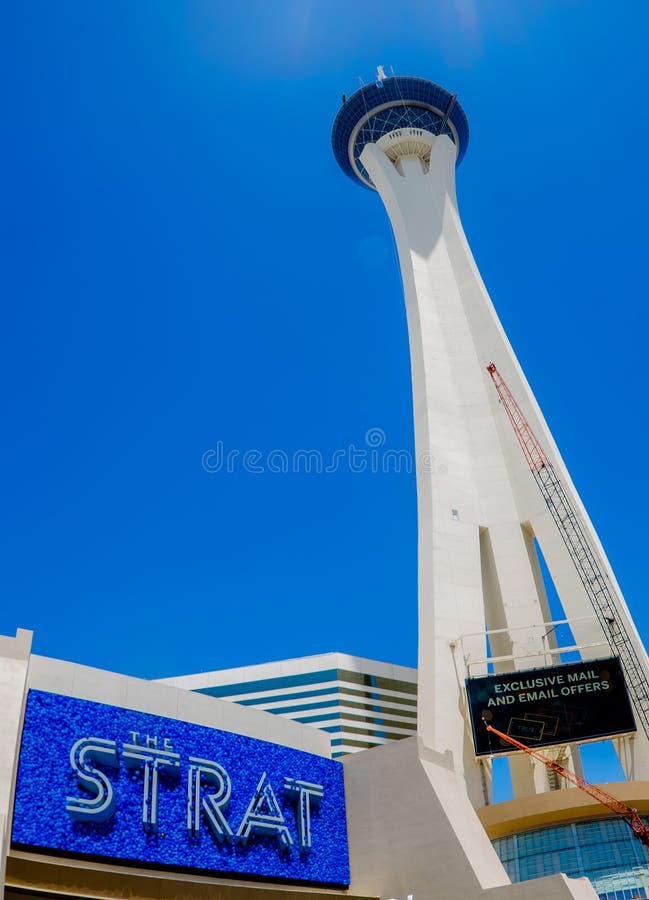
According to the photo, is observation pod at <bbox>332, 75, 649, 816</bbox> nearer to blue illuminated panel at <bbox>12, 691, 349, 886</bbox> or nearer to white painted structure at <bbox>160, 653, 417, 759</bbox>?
blue illuminated panel at <bbox>12, 691, 349, 886</bbox>

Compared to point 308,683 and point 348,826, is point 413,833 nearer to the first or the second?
point 348,826

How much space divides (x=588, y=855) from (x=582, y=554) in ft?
49.7

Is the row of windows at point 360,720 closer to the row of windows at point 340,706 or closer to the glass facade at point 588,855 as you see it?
the row of windows at point 340,706

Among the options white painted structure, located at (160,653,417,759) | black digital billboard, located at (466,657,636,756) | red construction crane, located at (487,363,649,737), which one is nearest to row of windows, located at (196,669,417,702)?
white painted structure, located at (160,653,417,759)

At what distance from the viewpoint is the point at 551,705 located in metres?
36.1

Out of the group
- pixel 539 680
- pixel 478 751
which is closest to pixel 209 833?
pixel 478 751

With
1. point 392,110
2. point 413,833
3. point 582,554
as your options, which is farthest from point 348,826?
point 392,110

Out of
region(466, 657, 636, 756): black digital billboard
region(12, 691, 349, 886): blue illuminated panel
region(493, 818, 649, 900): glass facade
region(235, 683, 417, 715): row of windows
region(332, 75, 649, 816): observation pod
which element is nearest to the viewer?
region(12, 691, 349, 886): blue illuminated panel

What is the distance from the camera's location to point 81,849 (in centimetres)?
2370

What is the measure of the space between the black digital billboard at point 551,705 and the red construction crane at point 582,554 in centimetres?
209

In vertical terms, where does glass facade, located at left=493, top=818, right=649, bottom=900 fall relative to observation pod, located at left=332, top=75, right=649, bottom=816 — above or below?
below

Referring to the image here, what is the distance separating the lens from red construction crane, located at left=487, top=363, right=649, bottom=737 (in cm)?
3841

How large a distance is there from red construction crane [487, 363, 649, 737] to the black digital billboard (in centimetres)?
209

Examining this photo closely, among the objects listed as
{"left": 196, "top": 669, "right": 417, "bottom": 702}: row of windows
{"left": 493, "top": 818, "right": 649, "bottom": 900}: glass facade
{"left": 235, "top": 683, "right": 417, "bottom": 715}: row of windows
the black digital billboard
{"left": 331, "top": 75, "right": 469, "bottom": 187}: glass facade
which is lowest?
{"left": 493, "top": 818, "right": 649, "bottom": 900}: glass facade
